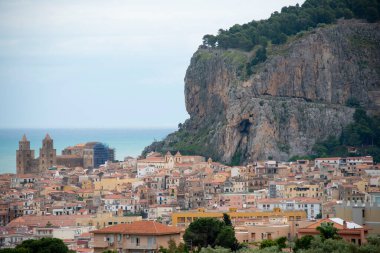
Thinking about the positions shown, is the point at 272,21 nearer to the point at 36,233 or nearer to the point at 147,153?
the point at 147,153

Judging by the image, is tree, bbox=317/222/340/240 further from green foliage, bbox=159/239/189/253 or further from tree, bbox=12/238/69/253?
tree, bbox=12/238/69/253

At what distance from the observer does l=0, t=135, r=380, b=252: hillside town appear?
198 feet

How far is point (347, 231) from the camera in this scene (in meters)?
55.4

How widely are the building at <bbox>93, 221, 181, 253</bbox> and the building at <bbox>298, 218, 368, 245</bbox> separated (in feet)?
17.8

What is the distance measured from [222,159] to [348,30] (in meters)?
19.7

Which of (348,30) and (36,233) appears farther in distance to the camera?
(348,30)

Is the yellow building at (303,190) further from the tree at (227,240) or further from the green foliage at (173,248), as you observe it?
the green foliage at (173,248)

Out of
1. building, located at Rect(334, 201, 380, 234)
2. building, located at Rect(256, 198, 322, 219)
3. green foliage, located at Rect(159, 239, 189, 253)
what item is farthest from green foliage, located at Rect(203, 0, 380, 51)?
green foliage, located at Rect(159, 239, 189, 253)

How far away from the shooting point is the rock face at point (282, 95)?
134 meters

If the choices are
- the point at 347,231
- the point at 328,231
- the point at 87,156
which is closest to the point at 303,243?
the point at 328,231

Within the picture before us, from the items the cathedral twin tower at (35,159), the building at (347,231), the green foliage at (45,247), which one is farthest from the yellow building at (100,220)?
the cathedral twin tower at (35,159)

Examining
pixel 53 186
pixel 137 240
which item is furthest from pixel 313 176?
pixel 137 240

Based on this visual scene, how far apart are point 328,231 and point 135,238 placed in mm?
6832

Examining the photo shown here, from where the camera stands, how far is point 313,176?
107688 mm
